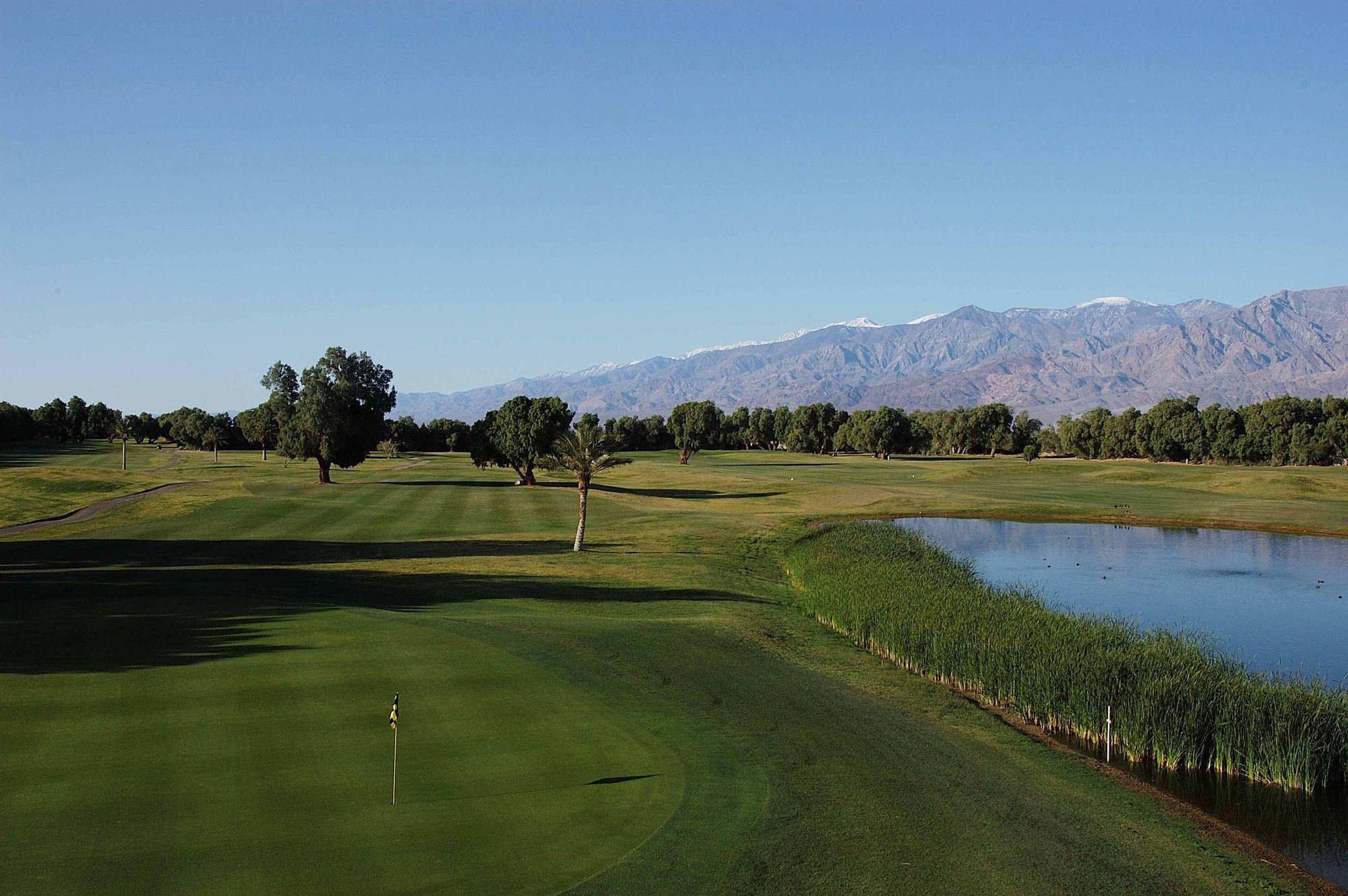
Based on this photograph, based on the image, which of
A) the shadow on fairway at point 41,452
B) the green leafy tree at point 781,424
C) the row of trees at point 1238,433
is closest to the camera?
the shadow on fairway at point 41,452

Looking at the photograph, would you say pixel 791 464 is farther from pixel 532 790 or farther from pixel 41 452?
pixel 532 790

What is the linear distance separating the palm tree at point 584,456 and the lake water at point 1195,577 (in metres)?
18.7

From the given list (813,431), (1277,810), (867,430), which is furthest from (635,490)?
(813,431)

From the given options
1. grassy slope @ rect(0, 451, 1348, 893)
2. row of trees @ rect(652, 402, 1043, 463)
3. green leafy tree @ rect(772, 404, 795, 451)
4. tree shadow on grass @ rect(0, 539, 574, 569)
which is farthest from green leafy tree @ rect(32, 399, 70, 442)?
grassy slope @ rect(0, 451, 1348, 893)

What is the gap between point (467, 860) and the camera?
11.0 metres

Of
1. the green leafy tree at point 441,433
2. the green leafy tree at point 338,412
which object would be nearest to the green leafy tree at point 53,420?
the green leafy tree at point 441,433

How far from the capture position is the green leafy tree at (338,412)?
76312 mm

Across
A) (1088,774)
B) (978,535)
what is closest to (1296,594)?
(978,535)

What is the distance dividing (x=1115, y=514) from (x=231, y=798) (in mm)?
68562

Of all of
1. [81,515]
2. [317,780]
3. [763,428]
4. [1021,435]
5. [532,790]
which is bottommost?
[532,790]

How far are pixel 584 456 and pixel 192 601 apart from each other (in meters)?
20.4

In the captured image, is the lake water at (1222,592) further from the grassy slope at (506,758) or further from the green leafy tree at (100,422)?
the green leafy tree at (100,422)

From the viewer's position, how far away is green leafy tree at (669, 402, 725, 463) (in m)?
139

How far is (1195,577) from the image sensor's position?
4506cm
